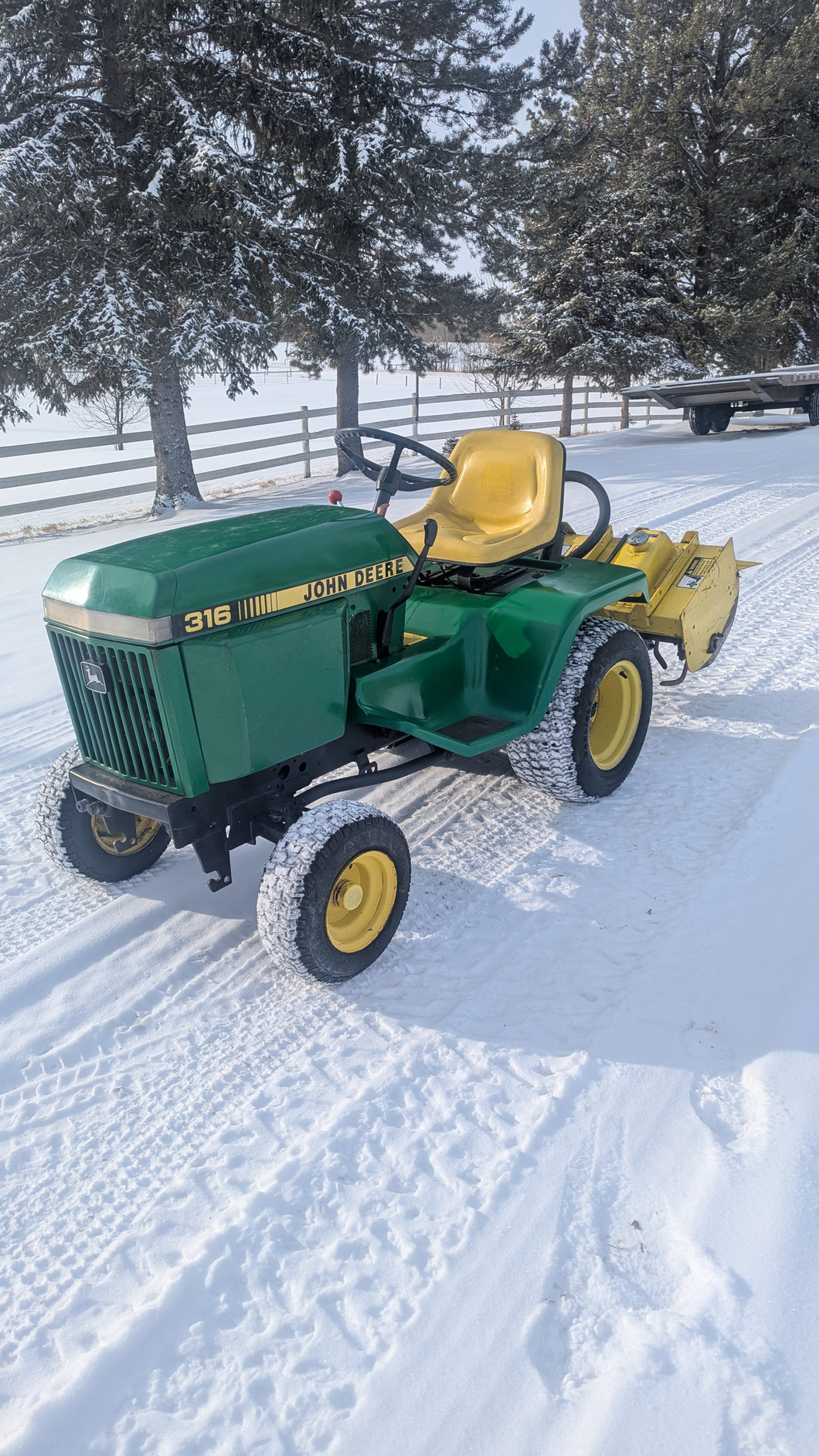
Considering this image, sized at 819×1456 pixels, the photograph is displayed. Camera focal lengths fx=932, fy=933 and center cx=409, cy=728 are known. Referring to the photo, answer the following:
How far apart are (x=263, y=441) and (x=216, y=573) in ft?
36.5

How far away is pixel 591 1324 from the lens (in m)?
1.77

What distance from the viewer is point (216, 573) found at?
2.63 metres

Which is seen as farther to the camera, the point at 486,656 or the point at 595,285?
the point at 595,285

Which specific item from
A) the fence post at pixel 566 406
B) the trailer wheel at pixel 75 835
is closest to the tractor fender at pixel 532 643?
the trailer wheel at pixel 75 835

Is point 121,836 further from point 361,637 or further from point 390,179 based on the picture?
point 390,179

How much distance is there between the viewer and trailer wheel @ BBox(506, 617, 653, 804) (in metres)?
3.55

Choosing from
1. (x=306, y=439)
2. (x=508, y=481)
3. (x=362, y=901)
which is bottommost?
(x=306, y=439)

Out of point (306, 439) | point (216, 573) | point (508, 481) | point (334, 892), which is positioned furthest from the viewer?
point (306, 439)

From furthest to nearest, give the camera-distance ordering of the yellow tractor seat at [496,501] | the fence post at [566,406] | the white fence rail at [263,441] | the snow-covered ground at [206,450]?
the fence post at [566,406] < the snow-covered ground at [206,450] < the white fence rail at [263,441] < the yellow tractor seat at [496,501]

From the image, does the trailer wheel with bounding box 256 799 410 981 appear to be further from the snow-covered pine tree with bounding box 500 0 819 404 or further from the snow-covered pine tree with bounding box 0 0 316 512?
the snow-covered pine tree with bounding box 500 0 819 404

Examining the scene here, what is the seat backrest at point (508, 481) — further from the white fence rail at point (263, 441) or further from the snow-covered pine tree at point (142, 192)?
the white fence rail at point (263, 441)

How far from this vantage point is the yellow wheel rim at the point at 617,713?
396cm

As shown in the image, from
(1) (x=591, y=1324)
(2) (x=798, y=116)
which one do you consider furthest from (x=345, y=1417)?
(2) (x=798, y=116)

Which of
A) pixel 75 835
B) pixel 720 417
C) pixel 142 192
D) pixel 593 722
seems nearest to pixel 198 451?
pixel 142 192
